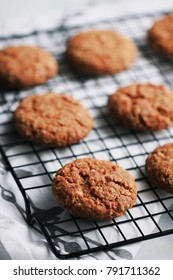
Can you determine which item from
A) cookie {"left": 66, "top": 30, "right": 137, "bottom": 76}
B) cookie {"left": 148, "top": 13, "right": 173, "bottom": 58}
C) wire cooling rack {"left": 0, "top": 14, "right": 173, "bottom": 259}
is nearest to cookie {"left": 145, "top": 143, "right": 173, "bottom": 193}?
wire cooling rack {"left": 0, "top": 14, "right": 173, "bottom": 259}

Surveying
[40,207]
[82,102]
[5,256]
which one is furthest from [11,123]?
[5,256]

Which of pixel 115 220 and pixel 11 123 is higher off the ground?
pixel 11 123

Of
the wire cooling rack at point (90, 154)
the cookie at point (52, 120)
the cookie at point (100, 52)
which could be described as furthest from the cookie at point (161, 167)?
the cookie at point (100, 52)
